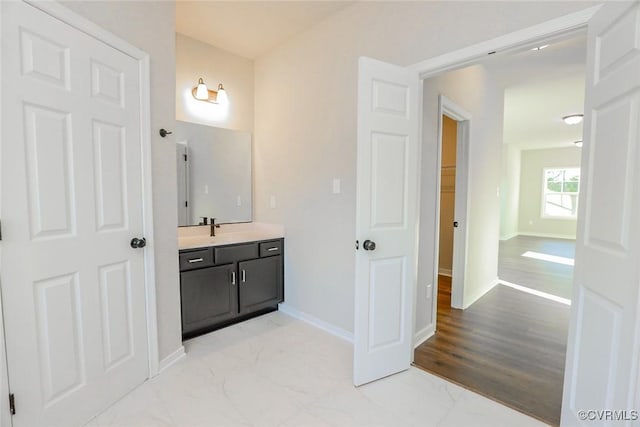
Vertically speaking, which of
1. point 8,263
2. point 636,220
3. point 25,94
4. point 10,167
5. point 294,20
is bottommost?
point 8,263

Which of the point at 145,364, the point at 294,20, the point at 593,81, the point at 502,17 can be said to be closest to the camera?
the point at 593,81

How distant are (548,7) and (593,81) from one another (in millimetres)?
464

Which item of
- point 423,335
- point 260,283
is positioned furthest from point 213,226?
point 423,335

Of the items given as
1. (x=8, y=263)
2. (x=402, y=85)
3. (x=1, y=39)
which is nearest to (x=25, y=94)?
(x=1, y=39)

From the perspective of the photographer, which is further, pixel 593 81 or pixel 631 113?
pixel 593 81

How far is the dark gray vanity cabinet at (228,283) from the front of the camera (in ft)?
8.29

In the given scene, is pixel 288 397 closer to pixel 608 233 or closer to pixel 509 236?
pixel 608 233

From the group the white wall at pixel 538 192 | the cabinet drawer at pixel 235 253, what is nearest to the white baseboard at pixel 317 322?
the cabinet drawer at pixel 235 253

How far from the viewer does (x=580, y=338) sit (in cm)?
142

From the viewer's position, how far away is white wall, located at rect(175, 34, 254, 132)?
2875 millimetres

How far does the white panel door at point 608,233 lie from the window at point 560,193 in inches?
364

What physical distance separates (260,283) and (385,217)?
1.62 metres

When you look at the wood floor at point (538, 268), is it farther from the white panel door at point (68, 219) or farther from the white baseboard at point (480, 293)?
the white panel door at point (68, 219)

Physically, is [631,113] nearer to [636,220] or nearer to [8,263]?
[636,220]
